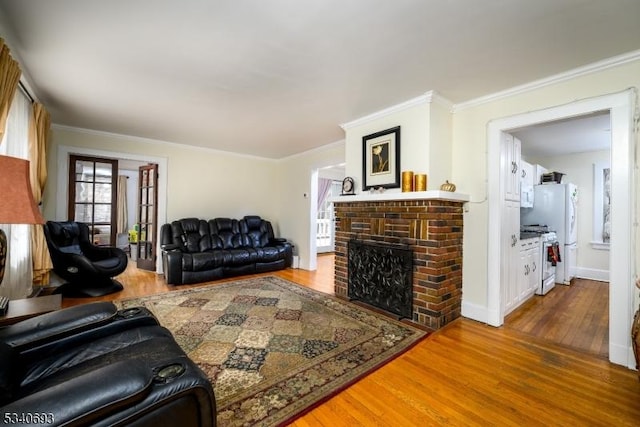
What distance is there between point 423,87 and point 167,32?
7.27 ft

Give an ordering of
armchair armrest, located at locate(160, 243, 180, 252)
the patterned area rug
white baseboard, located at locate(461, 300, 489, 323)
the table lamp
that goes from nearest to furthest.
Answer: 1. the table lamp
2. the patterned area rug
3. white baseboard, located at locate(461, 300, 489, 323)
4. armchair armrest, located at locate(160, 243, 180, 252)

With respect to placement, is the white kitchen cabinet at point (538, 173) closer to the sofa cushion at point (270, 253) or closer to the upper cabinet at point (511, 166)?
the upper cabinet at point (511, 166)

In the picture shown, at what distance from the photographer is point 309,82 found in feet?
8.43

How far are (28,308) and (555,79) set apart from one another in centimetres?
430

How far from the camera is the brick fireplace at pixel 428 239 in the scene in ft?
8.91

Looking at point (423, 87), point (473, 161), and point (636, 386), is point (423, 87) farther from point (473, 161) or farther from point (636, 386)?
point (636, 386)

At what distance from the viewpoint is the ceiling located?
1.67m

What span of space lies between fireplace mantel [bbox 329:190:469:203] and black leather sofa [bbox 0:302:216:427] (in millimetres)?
2334

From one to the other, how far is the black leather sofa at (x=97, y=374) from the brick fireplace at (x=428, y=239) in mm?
2264

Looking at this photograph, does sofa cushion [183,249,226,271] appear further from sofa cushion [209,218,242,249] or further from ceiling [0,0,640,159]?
ceiling [0,0,640,159]

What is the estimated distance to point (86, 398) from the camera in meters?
0.79

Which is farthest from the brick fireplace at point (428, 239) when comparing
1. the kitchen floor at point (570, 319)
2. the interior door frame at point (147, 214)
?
the interior door frame at point (147, 214)

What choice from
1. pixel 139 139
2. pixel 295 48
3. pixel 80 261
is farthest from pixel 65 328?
pixel 139 139

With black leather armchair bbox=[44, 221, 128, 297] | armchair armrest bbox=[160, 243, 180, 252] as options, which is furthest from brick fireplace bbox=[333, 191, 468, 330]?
black leather armchair bbox=[44, 221, 128, 297]
